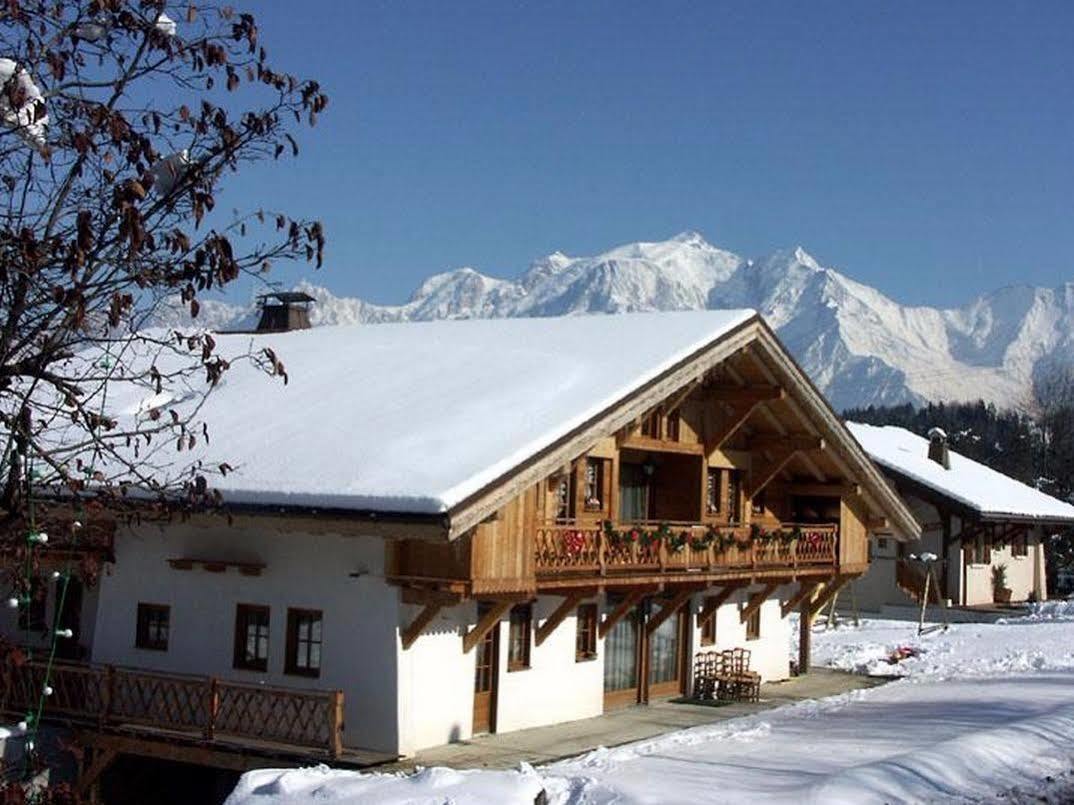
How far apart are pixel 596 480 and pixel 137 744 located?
310 inches

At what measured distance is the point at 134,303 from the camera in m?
6.70

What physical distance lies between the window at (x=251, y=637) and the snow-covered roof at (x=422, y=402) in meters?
1.90

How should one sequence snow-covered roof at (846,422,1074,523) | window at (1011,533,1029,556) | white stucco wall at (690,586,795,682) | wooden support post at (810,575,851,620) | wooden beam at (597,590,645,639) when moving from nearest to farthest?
1. wooden beam at (597,590,645,639)
2. white stucco wall at (690,586,795,682)
3. wooden support post at (810,575,851,620)
4. snow-covered roof at (846,422,1074,523)
5. window at (1011,533,1029,556)

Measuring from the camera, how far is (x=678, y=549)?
70.8 ft

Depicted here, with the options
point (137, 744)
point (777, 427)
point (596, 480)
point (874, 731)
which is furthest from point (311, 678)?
point (777, 427)

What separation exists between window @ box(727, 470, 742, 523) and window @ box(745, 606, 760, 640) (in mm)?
2508

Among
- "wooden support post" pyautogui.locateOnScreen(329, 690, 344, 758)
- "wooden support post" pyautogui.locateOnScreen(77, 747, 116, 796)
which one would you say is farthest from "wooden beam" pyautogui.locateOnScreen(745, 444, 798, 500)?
"wooden support post" pyautogui.locateOnScreen(77, 747, 116, 796)

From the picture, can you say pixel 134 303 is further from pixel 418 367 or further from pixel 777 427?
pixel 777 427

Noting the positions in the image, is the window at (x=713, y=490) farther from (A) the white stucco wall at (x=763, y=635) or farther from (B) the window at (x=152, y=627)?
(B) the window at (x=152, y=627)

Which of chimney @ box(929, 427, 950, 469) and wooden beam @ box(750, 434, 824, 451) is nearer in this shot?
wooden beam @ box(750, 434, 824, 451)

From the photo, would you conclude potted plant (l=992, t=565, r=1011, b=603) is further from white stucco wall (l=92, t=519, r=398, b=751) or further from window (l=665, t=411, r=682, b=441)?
white stucco wall (l=92, t=519, r=398, b=751)

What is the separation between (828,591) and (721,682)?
16.1 ft

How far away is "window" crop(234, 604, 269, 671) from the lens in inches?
739

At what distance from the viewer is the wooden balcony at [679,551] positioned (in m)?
19.0
